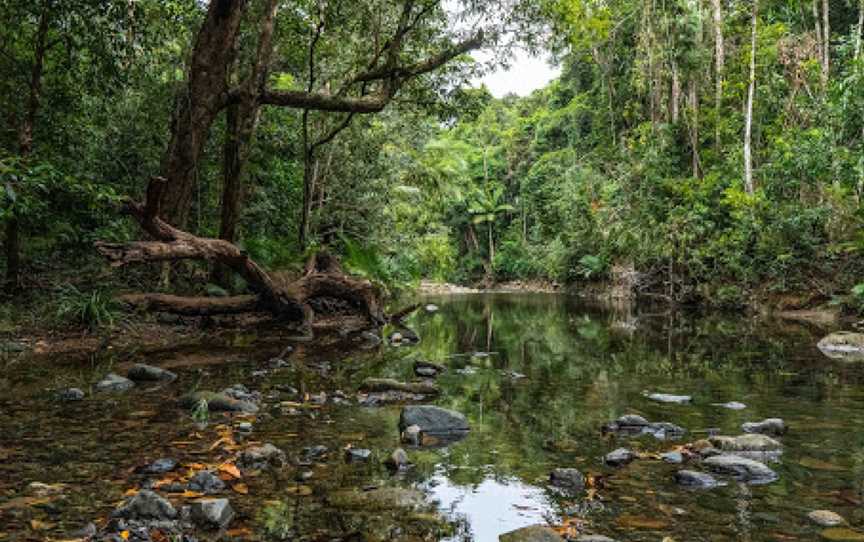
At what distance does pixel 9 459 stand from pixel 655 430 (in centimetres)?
406

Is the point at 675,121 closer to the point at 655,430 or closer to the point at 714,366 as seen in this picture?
the point at 714,366

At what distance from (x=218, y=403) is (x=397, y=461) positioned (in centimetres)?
192

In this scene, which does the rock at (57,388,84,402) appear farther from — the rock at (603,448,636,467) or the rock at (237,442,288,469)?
the rock at (603,448,636,467)

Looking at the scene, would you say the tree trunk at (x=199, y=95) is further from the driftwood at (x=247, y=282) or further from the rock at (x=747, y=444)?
the rock at (x=747, y=444)

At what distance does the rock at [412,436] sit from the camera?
13.9 feet

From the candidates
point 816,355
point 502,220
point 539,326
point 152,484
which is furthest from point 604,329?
point 502,220

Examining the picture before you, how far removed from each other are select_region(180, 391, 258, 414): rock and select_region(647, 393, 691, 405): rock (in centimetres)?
356

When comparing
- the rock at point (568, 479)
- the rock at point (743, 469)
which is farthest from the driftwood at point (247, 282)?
the rock at point (743, 469)

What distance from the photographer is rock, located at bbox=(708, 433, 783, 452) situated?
406cm

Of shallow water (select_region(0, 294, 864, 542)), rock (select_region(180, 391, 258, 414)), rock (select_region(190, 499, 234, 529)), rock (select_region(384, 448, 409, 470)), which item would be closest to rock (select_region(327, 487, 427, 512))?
shallow water (select_region(0, 294, 864, 542))

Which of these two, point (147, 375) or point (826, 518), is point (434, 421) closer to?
point (826, 518)

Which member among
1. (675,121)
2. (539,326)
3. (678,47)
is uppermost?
(678,47)

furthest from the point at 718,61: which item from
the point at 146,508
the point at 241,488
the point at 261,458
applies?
the point at 146,508

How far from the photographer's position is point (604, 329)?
527 inches
